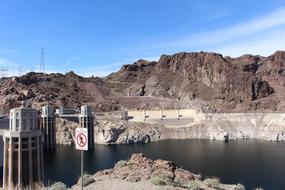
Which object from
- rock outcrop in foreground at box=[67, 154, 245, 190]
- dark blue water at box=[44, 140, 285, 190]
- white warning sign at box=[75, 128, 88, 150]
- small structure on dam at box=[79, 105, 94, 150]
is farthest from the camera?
small structure on dam at box=[79, 105, 94, 150]

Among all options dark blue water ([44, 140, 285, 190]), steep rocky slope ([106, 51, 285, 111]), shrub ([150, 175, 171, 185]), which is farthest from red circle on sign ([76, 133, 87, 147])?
steep rocky slope ([106, 51, 285, 111])

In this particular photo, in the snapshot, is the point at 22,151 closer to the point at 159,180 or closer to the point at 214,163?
the point at 159,180

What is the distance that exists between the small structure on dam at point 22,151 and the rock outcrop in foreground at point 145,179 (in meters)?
7.94

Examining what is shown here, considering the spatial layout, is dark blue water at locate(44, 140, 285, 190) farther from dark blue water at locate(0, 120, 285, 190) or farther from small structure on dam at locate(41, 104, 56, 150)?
small structure on dam at locate(41, 104, 56, 150)

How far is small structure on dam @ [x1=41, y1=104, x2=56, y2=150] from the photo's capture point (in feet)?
328

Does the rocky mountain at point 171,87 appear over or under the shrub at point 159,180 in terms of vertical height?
over

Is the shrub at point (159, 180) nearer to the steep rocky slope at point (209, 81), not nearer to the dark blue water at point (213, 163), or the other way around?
the dark blue water at point (213, 163)

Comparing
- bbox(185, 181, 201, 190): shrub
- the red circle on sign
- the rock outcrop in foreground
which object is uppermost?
the red circle on sign

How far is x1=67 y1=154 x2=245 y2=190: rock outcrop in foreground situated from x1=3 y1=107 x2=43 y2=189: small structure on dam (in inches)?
313

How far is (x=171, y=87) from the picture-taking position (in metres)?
155

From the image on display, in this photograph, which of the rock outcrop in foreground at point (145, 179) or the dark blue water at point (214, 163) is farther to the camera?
the dark blue water at point (214, 163)

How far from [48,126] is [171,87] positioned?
6362cm

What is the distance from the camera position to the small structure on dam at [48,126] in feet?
328

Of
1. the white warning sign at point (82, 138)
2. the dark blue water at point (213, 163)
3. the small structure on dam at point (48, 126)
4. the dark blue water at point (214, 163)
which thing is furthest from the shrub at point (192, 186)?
the small structure on dam at point (48, 126)
